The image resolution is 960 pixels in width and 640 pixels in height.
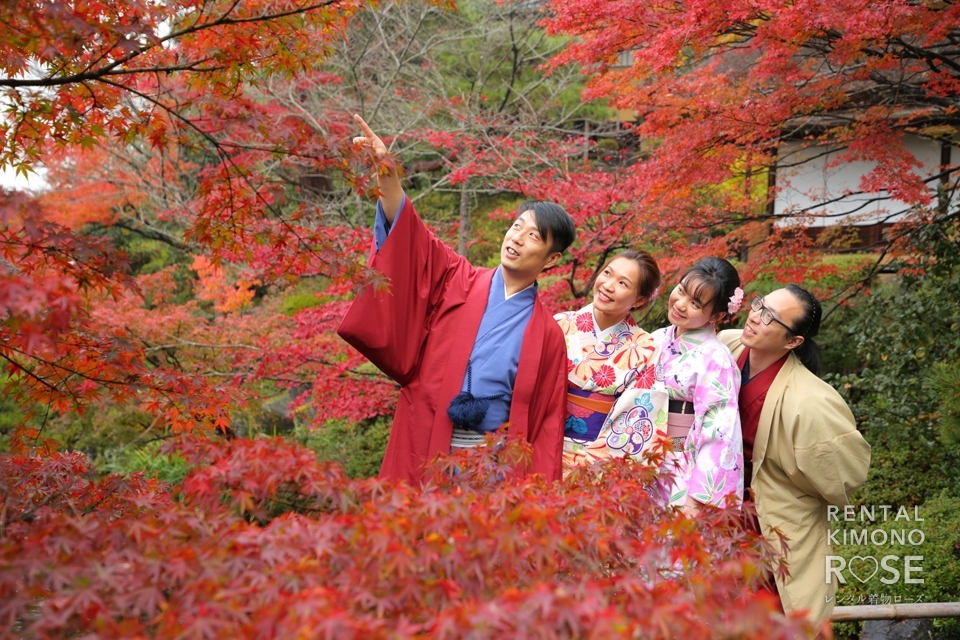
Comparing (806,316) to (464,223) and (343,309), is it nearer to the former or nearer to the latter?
(343,309)

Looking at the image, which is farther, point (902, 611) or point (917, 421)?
point (917, 421)

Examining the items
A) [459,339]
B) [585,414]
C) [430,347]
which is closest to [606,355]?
[585,414]

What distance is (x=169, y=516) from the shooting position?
5.89ft

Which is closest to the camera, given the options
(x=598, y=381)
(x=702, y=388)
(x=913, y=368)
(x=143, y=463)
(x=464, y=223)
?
(x=702, y=388)

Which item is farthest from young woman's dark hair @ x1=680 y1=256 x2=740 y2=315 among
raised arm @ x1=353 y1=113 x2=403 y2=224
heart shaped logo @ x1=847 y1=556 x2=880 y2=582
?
heart shaped logo @ x1=847 y1=556 x2=880 y2=582

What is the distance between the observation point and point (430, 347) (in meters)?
3.33

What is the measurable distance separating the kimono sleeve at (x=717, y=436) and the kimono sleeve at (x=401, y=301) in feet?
3.78

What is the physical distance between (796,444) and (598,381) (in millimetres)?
810

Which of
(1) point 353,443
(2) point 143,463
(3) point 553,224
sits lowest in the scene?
(2) point 143,463

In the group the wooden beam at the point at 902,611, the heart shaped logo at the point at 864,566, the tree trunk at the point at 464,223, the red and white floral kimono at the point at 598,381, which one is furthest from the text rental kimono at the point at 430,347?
the tree trunk at the point at 464,223

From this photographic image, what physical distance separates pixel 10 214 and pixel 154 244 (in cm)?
1313

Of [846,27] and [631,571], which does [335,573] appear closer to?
[631,571]

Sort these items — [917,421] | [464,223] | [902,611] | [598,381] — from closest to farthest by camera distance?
[598,381], [902,611], [917,421], [464,223]

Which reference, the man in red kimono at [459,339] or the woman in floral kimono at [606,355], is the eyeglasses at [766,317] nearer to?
the woman in floral kimono at [606,355]
